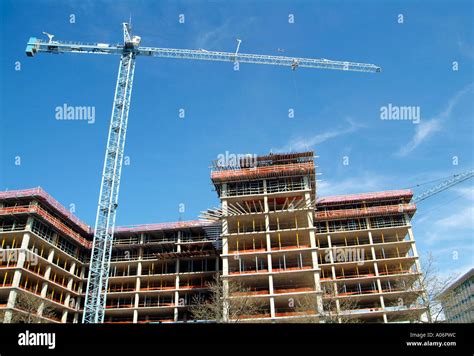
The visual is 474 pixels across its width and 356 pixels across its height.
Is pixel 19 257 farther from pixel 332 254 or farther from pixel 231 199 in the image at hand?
pixel 332 254

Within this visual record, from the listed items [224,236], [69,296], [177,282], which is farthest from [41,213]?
[224,236]

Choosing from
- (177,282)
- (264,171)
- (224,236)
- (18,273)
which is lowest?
(18,273)

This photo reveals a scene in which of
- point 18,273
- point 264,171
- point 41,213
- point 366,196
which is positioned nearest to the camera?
point 18,273

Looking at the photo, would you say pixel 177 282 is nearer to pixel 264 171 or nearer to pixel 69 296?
pixel 69 296

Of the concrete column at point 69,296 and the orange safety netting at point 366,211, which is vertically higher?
the orange safety netting at point 366,211

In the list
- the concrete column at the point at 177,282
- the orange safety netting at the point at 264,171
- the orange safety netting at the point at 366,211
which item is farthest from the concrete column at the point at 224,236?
the orange safety netting at the point at 366,211

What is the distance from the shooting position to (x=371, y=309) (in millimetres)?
57250

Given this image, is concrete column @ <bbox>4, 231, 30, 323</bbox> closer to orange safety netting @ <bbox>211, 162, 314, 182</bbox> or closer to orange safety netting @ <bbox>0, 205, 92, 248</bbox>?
orange safety netting @ <bbox>0, 205, 92, 248</bbox>

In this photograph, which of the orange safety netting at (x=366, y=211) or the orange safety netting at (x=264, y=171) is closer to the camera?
the orange safety netting at (x=264, y=171)

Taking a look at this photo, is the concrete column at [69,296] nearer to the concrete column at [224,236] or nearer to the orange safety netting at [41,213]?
the orange safety netting at [41,213]

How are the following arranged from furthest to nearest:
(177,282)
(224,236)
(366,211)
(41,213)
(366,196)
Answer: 1. (366,196)
2. (366,211)
3. (177,282)
4. (224,236)
5. (41,213)

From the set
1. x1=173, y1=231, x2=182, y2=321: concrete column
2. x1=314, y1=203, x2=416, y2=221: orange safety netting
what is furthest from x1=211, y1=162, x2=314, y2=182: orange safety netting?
x1=173, y1=231, x2=182, y2=321: concrete column
